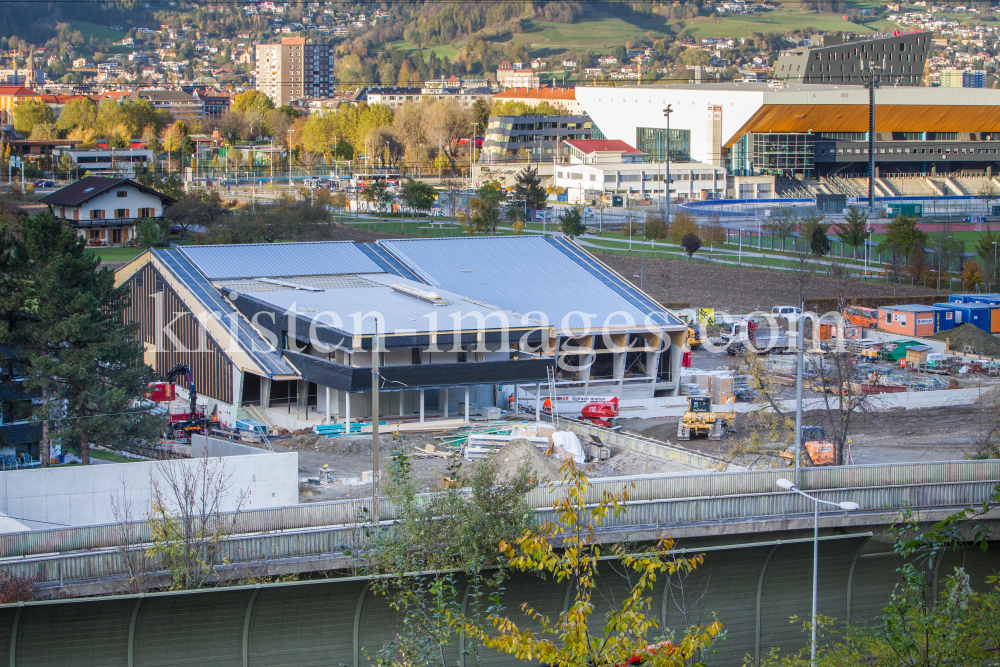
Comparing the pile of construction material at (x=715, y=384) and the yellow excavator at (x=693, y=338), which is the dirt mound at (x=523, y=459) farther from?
the yellow excavator at (x=693, y=338)

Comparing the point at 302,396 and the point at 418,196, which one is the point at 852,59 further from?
the point at 302,396

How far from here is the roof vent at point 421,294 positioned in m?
27.4

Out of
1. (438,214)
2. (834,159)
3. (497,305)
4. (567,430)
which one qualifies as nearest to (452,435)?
(567,430)

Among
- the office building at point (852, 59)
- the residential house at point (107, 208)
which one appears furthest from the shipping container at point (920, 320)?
the office building at point (852, 59)

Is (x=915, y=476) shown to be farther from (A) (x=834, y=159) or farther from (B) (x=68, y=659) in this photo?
(A) (x=834, y=159)

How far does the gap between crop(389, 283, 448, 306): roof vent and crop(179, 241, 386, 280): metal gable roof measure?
390 centimetres

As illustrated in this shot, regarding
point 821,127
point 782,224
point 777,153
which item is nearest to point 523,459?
point 782,224

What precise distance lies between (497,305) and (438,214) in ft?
123

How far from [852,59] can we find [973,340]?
68055 mm

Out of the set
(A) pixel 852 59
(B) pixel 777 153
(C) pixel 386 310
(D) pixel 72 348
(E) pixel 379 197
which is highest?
(A) pixel 852 59

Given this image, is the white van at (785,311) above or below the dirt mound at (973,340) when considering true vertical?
above

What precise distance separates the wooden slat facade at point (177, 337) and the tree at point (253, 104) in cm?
9312

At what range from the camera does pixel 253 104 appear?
129 meters

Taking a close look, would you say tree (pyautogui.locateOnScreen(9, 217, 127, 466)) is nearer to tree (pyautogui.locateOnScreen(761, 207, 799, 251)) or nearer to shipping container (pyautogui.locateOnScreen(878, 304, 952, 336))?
shipping container (pyautogui.locateOnScreen(878, 304, 952, 336))
